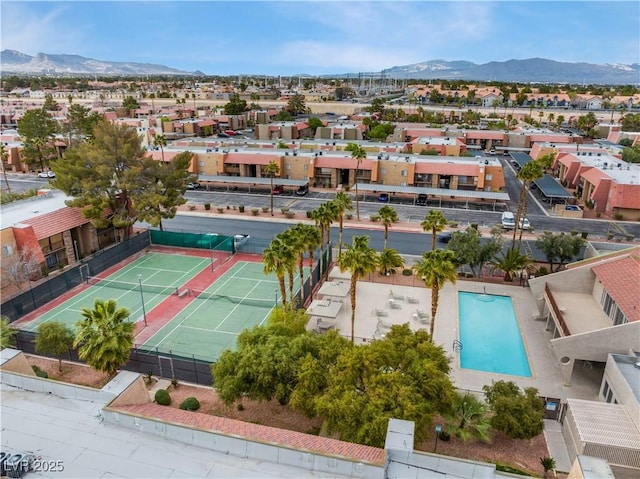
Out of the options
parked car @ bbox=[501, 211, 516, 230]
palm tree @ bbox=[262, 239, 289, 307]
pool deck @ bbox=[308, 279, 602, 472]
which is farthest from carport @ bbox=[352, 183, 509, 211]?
palm tree @ bbox=[262, 239, 289, 307]

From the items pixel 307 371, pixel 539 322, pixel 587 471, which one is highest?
pixel 587 471

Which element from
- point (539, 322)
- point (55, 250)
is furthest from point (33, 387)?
point (539, 322)

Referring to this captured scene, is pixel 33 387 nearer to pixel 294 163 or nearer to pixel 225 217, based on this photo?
pixel 225 217

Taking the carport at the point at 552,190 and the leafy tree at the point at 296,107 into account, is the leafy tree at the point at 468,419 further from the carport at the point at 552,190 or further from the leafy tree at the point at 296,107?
the leafy tree at the point at 296,107

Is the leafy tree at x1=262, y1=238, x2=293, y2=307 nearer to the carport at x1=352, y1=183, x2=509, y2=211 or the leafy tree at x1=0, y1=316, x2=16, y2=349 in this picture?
the leafy tree at x1=0, y1=316, x2=16, y2=349

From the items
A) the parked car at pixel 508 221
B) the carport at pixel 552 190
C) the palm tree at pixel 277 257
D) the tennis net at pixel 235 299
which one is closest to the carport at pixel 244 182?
the parked car at pixel 508 221
